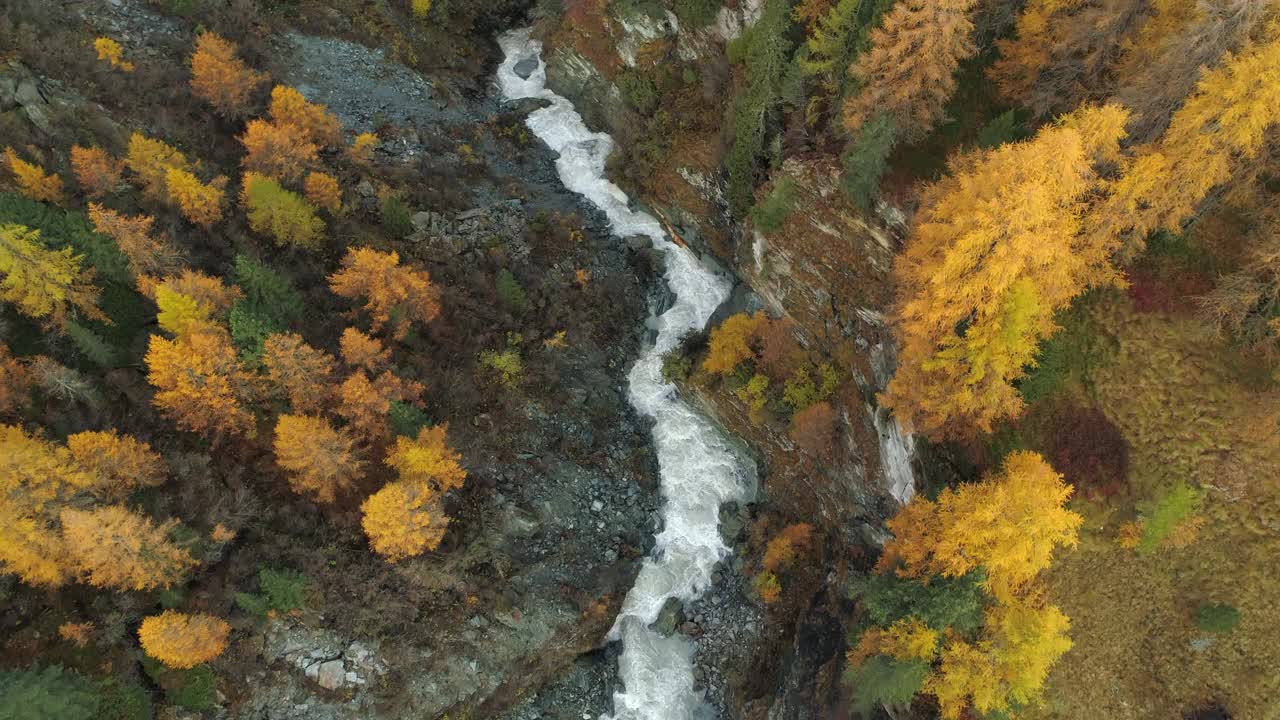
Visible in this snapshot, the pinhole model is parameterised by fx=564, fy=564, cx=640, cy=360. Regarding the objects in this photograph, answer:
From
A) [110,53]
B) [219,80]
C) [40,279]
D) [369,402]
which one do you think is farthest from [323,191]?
[110,53]

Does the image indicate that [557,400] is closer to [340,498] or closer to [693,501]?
[693,501]

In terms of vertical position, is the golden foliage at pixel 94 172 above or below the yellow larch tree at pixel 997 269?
below

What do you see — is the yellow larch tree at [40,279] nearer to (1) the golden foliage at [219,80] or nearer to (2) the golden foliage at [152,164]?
(2) the golden foliage at [152,164]

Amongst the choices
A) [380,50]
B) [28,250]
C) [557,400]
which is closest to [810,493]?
[557,400]

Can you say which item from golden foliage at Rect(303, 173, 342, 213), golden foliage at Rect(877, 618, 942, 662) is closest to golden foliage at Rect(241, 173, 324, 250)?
golden foliage at Rect(303, 173, 342, 213)

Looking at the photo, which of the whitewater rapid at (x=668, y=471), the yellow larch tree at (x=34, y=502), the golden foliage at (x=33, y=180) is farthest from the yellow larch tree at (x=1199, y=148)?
the golden foliage at (x=33, y=180)

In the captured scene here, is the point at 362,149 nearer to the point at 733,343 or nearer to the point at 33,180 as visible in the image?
the point at 33,180
